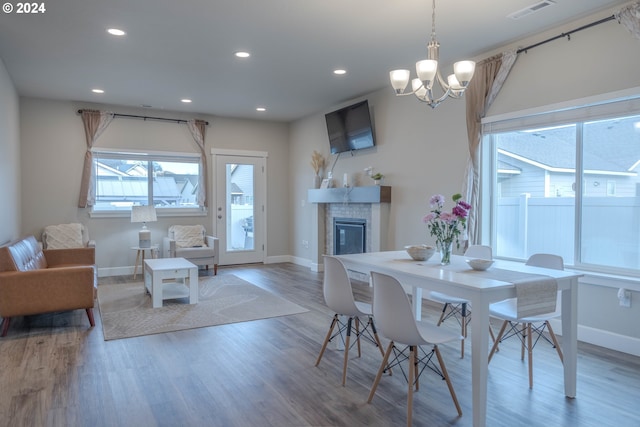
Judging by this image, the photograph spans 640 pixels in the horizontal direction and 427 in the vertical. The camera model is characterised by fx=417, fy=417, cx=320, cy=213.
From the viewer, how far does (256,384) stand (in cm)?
278

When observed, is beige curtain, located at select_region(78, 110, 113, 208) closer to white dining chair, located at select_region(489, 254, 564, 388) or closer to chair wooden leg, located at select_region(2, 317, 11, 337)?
chair wooden leg, located at select_region(2, 317, 11, 337)

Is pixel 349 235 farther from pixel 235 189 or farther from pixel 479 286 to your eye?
pixel 479 286

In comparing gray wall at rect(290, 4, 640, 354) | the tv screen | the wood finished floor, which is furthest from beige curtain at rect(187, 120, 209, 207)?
the wood finished floor

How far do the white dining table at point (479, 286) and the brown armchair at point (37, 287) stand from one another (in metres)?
2.62

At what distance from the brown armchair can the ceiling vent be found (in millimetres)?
4483

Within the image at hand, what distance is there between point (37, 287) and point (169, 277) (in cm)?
126

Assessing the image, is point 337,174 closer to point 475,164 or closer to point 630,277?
point 475,164

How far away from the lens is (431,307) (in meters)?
4.80

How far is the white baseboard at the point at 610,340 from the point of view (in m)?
3.32

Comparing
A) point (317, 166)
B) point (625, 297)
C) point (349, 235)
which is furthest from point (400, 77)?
point (317, 166)

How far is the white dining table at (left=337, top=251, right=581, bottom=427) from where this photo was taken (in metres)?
2.15

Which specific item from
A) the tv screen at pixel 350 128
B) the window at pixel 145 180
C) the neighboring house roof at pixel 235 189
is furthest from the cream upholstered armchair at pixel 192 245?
the tv screen at pixel 350 128

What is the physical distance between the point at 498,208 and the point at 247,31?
3.14 m

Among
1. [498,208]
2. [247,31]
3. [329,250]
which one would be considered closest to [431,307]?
[498,208]
